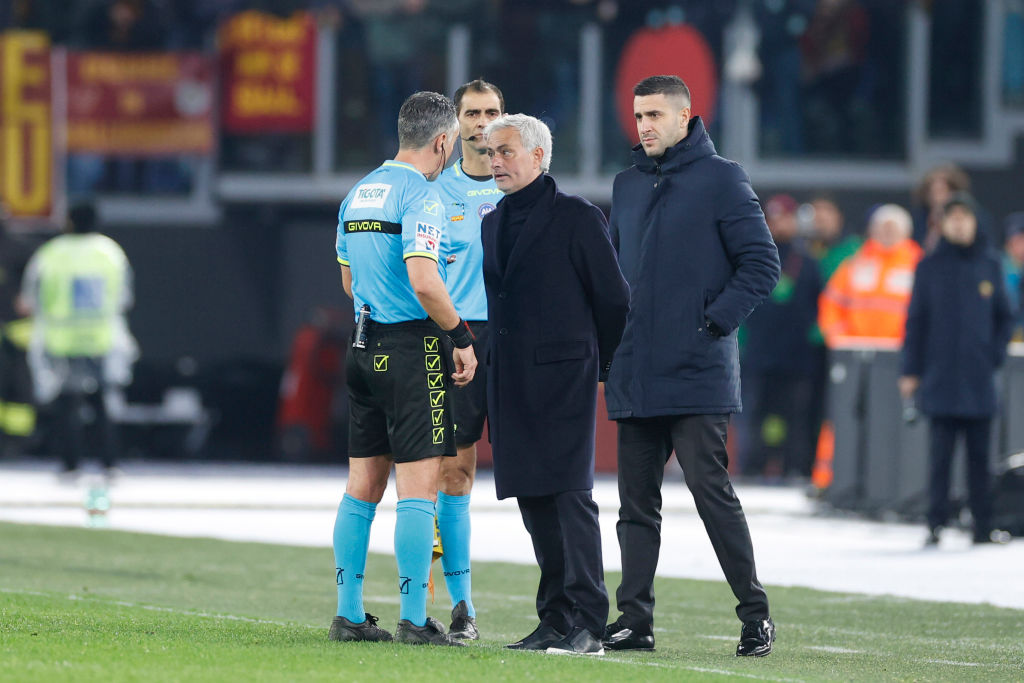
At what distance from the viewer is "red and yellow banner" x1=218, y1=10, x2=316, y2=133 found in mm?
20547

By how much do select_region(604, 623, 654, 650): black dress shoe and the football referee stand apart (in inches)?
26.8

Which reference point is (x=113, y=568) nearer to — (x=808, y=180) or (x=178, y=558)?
(x=178, y=558)

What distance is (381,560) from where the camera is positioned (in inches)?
462

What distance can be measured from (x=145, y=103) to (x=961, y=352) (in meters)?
10.4

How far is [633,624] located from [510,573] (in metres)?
3.31

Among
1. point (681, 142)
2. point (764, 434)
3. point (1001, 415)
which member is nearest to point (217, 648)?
point (681, 142)

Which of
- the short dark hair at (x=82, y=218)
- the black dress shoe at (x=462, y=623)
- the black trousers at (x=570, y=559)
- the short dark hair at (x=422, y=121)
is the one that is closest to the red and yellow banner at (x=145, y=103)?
the short dark hair at (x=82, y=218)

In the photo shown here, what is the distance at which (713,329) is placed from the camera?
795cm

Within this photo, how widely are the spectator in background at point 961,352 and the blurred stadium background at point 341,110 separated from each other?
7462 mm

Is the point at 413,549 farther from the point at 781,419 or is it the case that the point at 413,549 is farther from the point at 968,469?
the point at 781,419

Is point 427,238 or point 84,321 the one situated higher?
point 427,238

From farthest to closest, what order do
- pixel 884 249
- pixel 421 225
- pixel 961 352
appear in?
pixel 884 249 → pixel 961 352 → pixel 421 225

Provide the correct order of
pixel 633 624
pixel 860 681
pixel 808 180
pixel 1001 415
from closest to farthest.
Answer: pixel 860 681 < pixel 633 624 < pixel 1001 415 < pixel 808 180

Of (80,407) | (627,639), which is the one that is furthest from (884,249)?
(627,639)
